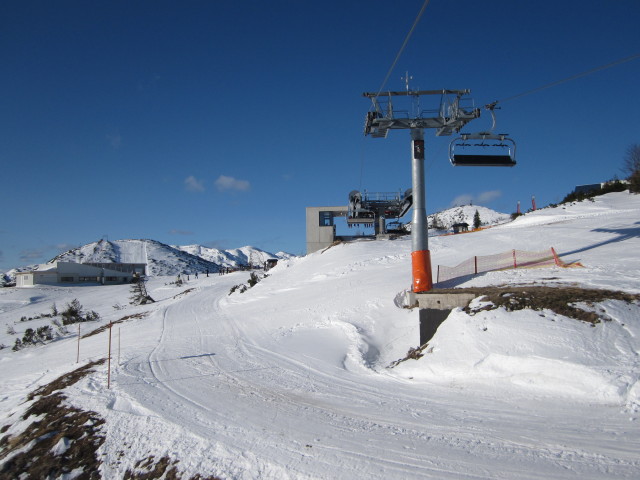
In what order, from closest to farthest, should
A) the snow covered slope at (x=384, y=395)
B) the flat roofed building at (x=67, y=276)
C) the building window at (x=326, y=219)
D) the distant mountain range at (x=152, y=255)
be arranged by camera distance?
the snow covered slope at (x=384, y=395), the building window at (x=326, y=219), the flat roofed building at (x=67, y=276), the distant mountain range at (x=152, y=255)

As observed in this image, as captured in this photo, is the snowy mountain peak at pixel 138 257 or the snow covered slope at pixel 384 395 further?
the snowy mountain peak at pixel 138 257

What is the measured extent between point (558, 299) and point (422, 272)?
16.2 ft

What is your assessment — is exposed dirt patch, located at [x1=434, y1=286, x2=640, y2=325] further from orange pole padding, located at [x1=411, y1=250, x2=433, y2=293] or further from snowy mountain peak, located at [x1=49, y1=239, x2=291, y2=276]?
snowy mountain peak, located at [x1=49, y1=239, x2=291, y2=276]

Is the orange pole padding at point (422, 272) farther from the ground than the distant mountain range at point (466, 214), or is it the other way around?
the distant mountain range at point (466, 214)

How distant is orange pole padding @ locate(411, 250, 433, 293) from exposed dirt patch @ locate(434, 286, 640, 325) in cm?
314

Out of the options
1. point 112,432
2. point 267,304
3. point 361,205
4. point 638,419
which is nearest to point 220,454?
point 112,432

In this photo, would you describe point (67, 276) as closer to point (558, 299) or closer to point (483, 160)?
point (483, 160)

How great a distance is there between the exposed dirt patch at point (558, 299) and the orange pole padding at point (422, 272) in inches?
124

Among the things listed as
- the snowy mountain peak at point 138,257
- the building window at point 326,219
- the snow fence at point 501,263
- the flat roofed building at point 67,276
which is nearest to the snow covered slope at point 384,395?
the snow fence at point 501,263

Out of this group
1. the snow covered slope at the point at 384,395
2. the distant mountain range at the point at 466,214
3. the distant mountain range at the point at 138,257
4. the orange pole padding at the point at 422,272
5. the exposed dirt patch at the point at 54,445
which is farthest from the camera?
the distant mountain range at the point at 138,257

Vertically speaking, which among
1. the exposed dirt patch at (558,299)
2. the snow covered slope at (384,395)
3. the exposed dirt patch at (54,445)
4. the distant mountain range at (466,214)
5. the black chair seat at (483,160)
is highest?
the distant mountain range at (466,214)

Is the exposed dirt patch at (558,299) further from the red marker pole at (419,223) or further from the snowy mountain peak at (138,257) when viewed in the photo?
the snowy mountain peak at (138,257)

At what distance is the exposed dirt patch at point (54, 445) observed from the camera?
6531 millimetres

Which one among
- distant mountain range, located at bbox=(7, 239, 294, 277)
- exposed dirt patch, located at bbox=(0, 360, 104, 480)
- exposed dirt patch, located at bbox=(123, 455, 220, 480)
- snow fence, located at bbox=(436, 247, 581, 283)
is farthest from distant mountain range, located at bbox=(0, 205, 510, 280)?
exposed dirt patch, located at bbox=(123, 455, 220, 480)
